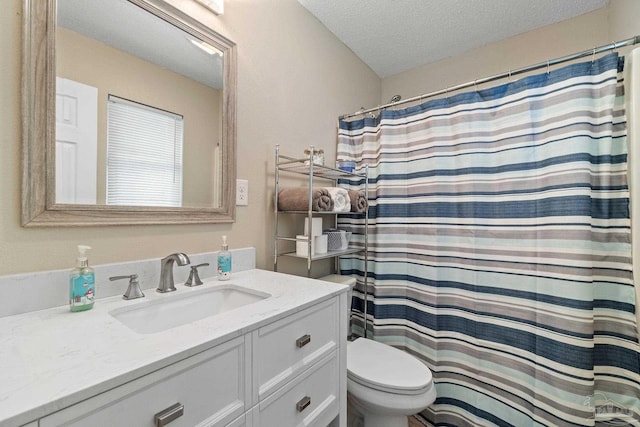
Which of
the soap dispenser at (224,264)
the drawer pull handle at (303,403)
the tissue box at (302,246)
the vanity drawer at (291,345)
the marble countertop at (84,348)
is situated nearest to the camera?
the marble countertop at (84,348)

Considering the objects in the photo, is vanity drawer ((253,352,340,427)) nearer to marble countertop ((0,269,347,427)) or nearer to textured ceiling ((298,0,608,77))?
marble countertop ((0,269,347,427))

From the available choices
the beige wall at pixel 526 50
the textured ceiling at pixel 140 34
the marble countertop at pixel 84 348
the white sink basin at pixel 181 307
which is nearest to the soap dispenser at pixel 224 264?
the white sink basin at pixel 181 307

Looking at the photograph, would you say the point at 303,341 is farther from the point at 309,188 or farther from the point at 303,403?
the point at 309,188

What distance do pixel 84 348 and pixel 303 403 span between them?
1.96 feet

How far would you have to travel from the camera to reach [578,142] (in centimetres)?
121

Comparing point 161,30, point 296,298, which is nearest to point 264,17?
point 161,30

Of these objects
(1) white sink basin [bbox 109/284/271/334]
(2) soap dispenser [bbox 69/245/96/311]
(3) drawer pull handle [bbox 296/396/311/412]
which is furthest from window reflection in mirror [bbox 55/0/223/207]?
(3) drawer pull handle [bbox 296/396/311/412]

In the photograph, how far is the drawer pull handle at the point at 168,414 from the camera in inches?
21.5

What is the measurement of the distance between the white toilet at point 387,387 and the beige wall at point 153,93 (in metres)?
1.02

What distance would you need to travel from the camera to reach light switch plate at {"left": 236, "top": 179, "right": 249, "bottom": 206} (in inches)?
52.1

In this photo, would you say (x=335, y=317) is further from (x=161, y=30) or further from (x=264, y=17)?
(x=264, y=17)

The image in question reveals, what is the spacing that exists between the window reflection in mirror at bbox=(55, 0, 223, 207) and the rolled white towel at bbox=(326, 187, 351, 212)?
58 centimetres

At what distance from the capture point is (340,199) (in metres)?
1.57

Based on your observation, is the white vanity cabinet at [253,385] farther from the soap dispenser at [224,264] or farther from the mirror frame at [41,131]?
the mirror frame at [41,131]
